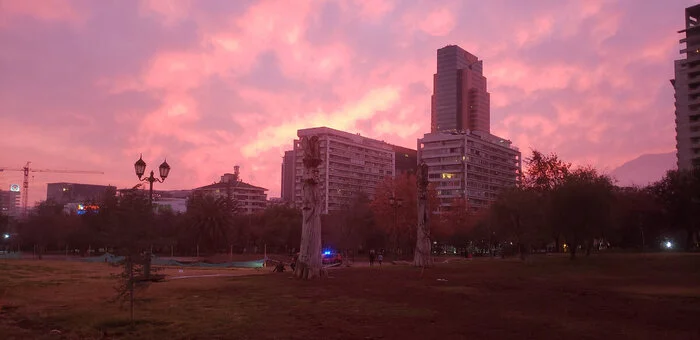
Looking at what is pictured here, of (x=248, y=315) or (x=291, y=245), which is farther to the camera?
(x=291, y=245)

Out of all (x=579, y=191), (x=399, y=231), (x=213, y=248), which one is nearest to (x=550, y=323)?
(x=579, y=191)

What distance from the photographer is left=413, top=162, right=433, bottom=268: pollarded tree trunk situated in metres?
47.0

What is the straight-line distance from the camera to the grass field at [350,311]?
14.0 m

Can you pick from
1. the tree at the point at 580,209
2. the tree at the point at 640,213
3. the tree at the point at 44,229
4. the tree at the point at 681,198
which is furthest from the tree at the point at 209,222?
the tree at the point at 681,198

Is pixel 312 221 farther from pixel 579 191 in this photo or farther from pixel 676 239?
pixel 676 239

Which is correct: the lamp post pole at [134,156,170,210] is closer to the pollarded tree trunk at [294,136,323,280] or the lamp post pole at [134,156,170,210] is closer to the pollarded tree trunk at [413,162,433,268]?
the pollarded tree trunk at [294,136,323,280]

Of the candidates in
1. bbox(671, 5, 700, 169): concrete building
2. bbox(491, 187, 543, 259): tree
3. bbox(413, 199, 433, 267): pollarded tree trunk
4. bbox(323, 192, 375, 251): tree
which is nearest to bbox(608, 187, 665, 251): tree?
bbox(491, 187, 543, 259): tree

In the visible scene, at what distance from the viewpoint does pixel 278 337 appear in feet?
43.0

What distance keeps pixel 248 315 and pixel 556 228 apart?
148 feet

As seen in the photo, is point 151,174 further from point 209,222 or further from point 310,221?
point 209,222

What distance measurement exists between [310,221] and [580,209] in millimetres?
31799

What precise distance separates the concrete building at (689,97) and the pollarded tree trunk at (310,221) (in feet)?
383

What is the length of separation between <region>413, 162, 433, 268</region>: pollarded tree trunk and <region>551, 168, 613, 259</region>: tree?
47.6 ft

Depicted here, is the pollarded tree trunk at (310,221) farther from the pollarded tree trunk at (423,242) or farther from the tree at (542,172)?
the tree at (542,172)
